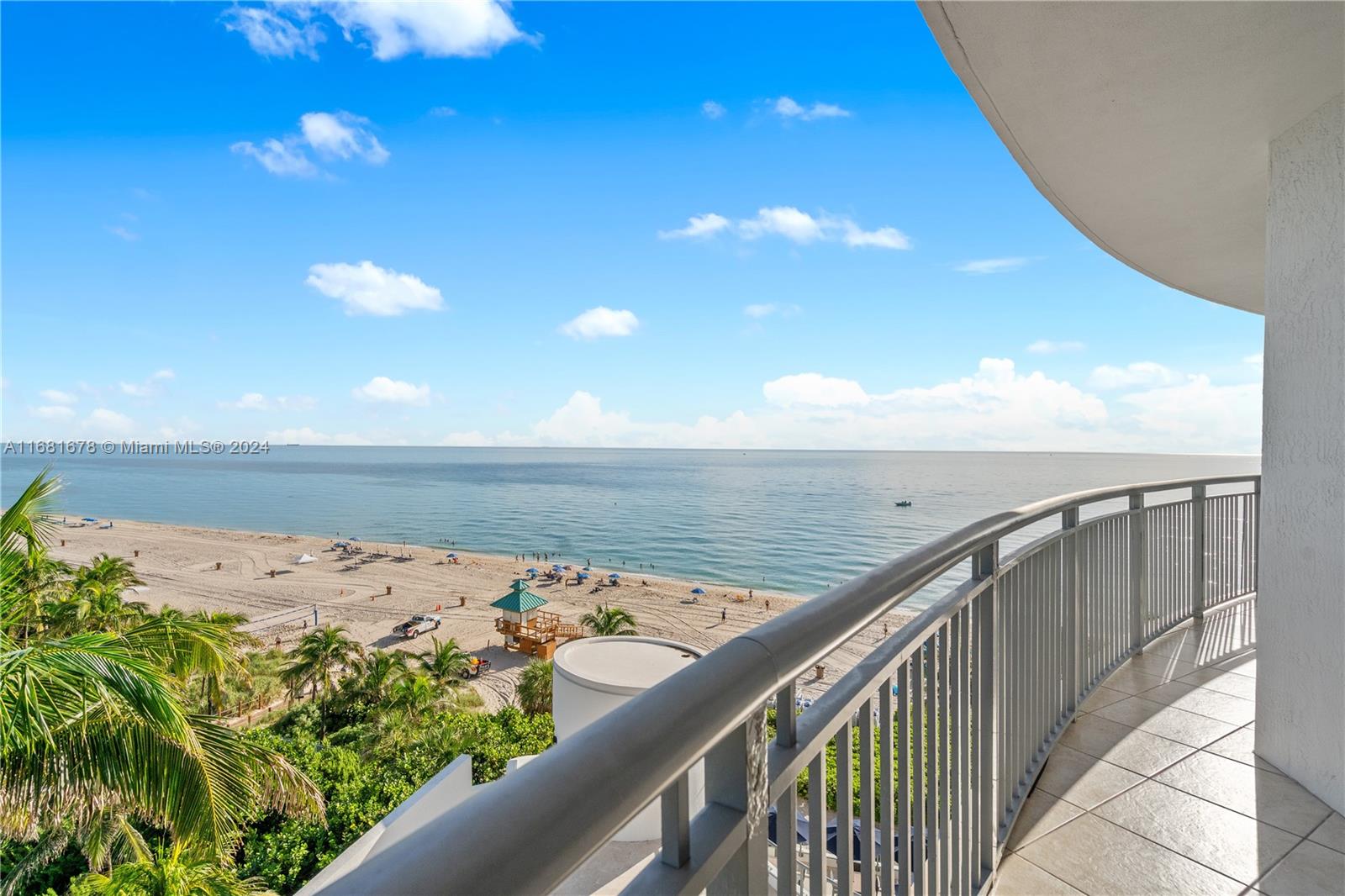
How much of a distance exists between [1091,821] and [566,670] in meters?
4.61

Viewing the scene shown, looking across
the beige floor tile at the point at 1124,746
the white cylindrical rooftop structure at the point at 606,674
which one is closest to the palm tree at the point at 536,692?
the white cylindrical rooftop structure at the point at 606,674

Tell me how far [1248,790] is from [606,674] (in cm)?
469

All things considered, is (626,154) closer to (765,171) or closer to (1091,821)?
(765,171)

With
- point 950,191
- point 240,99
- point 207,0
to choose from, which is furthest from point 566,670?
point 207,0

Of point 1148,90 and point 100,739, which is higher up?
point 1148,90

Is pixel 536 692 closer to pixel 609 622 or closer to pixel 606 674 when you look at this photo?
pixel 609 622

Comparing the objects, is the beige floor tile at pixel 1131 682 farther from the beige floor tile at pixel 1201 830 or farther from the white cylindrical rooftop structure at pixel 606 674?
the white cylindrical rooftop structure at pixel 606 674

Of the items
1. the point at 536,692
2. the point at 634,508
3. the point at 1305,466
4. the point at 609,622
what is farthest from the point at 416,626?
the point at 634,508

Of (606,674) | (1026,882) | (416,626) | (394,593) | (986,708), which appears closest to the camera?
(986,708)

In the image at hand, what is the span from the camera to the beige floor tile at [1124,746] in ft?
8.65

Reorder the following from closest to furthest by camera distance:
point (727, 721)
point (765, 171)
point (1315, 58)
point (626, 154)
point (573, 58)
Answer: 1. point (727, 721)
2. point (1315, 58)
3. point (573, 58)
4. point (626, 154)
5. point (765, 171)

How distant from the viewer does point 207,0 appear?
4222 centimetres

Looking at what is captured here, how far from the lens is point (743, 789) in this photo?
2.24ft

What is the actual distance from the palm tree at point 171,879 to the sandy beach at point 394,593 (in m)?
11.5
